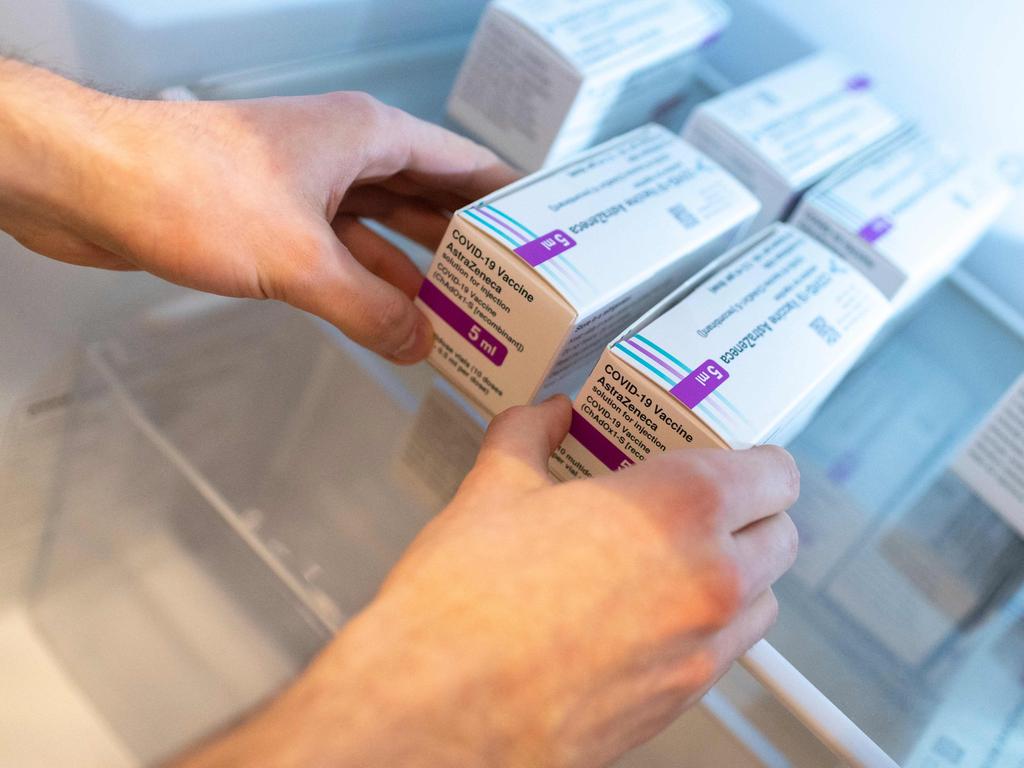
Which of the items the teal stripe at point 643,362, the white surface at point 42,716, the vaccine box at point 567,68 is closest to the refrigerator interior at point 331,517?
the white surface at point 42,716

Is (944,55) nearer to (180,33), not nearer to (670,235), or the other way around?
(670,235)

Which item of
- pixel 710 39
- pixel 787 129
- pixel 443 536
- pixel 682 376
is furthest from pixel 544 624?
pixel 710 39

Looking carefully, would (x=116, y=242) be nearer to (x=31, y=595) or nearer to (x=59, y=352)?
(x=59, y=352)

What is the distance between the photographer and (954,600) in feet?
2.35

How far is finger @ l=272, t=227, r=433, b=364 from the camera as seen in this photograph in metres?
0.60

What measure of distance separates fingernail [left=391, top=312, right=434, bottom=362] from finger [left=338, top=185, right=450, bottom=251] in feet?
0.47

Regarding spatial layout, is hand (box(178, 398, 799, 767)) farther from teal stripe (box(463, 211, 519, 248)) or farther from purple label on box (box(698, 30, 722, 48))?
purple label on box (box(698, 30, 722, 48))

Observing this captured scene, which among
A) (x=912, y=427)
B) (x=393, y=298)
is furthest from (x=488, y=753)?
(x=912, y=427)

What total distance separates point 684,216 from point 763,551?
25cm

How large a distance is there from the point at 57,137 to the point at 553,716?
464mm

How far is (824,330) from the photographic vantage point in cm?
62

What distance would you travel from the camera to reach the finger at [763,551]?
491mm

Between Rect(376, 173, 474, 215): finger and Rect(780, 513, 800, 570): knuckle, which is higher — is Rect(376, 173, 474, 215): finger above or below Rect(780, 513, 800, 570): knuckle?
below

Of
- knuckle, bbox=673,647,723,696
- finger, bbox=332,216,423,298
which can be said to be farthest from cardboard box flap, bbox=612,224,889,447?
finger, bbox=332,216,423,298
